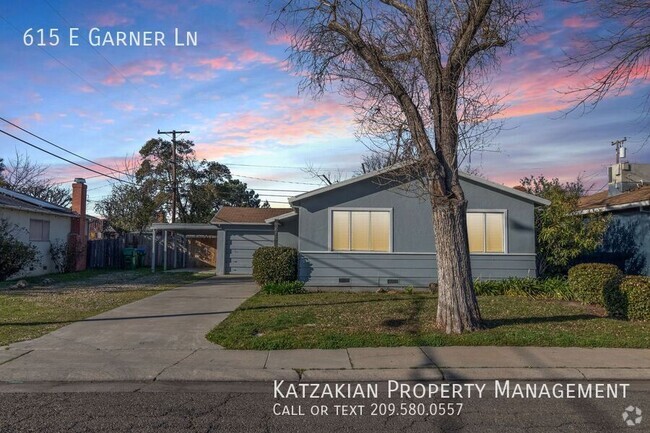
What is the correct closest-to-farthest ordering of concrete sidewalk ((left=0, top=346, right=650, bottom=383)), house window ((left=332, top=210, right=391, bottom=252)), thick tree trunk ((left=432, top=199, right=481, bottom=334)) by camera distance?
1. concrete sidewalk ((left=0, top=346, right=650, bottom=383))
2. thick tree trunk ((left=432, top=199, right=481, bottom=334))
3. house window ((left=332, top=210, right=391, bottom=252))

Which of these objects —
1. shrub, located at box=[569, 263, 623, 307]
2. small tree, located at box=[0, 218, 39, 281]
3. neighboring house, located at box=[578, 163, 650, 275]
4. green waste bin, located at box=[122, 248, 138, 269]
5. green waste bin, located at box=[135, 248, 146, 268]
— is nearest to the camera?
shrub, located at box=[569, 263, 623, 307]

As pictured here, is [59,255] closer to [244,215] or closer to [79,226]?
[79,226]

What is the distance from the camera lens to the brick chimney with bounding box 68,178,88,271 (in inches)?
1055

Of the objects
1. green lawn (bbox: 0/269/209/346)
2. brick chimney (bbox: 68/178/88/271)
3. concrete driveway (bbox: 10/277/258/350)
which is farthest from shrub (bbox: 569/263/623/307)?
brick chimney (bbox: 68/178/88/271)

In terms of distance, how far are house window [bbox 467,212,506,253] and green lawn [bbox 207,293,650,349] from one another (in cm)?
326

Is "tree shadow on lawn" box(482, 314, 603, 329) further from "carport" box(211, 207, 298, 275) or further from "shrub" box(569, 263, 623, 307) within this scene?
"carport" box(211, 207, 298, 275)

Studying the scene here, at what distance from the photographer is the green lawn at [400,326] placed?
9023 mm

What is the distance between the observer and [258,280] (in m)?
17.6

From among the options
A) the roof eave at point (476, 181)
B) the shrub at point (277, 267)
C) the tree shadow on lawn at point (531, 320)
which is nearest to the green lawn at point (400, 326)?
the tree shadow on lawn at point (531, 320)

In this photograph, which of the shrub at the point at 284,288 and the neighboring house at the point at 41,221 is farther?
the neighboring house at the point at 41,221

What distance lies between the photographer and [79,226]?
1083 inches

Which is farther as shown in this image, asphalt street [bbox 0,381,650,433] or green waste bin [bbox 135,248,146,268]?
green waste bin [bbox 135,248,146,268]

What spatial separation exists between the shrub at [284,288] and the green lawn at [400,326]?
5.11 ft

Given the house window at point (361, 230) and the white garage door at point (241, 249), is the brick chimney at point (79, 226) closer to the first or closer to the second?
the white garage door at point (241, 249)
